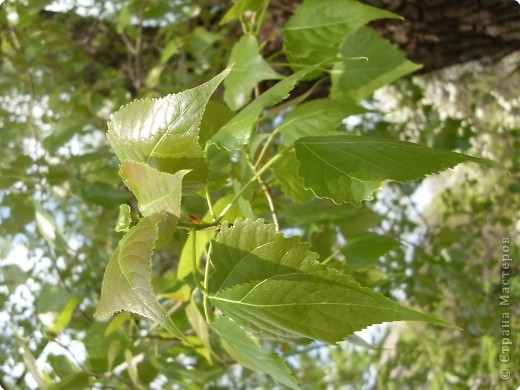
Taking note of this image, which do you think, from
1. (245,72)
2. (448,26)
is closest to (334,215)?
(245,72)

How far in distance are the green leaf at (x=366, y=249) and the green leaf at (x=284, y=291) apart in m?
0.25

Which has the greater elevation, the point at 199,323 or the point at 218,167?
the point at 218,167

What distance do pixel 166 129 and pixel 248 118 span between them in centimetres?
7

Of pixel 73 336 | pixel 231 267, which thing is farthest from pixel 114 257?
pixel 73 336

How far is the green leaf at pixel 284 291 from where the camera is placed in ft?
1.08

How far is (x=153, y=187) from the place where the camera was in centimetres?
34

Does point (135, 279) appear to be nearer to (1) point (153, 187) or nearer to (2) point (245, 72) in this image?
(1) point (153, 187)

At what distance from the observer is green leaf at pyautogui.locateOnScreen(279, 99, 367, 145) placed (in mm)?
488

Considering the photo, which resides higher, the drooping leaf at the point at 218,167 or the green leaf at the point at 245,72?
the green leaf at the point at 245,72

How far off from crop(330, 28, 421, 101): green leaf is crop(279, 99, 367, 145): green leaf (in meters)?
0.11

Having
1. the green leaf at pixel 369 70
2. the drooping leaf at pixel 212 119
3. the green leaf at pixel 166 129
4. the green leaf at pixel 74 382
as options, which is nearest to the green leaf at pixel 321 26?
the green leaf at pixel 369 70

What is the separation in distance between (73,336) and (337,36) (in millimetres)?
1030

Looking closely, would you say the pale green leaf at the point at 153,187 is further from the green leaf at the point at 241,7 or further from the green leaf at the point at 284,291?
the green leaf at the point at 241,7

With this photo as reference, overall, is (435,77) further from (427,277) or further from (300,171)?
(300,171)
